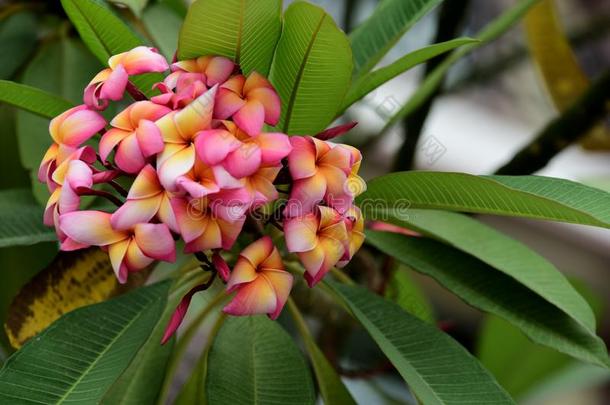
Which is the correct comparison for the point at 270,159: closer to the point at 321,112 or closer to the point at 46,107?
the point at 321,112

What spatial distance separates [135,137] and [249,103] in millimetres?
76

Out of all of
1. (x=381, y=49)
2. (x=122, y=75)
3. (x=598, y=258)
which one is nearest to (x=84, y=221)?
(x=122, y=75)

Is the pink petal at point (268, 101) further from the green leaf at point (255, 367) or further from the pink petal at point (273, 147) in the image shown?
the green leaf at point (255, 367)

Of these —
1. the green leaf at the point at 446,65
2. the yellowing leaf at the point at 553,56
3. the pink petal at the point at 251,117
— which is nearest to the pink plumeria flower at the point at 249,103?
the pink petal at the point at 251,117

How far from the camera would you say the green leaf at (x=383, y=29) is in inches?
26.8

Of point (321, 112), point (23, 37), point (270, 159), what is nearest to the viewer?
point (270, 159)

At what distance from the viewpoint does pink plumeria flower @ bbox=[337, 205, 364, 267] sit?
1.85 feet

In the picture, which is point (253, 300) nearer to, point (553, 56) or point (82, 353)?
point (82, 353)

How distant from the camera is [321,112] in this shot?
628 mm

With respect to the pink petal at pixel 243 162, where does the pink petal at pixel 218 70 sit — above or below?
above

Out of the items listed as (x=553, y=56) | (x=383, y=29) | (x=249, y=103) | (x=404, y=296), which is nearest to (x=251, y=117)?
(x=249, y=103)

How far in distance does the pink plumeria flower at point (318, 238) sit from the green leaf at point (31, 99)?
0.22 metres

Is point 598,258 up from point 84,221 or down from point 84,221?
down

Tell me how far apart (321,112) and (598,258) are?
1519mm
